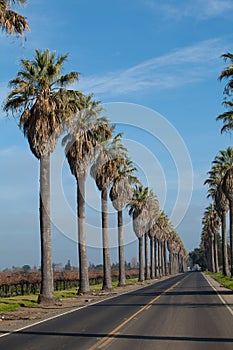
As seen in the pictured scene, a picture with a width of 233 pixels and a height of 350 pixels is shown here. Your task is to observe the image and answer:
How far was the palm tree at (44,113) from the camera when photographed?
31141 mm

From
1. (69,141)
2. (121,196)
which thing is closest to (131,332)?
(69,141)

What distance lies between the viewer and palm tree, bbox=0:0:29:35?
20206 millimetres

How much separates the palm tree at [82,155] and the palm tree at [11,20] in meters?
17.9

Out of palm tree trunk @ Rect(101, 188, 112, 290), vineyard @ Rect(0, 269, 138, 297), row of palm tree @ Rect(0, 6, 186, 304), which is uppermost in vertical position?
row of palm tree @ Rect(0, 6, 186, 304)

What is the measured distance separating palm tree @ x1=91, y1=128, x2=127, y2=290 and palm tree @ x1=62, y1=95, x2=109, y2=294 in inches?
237

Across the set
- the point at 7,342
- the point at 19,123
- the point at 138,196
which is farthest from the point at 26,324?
the point at 138,196

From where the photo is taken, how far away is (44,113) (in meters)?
31.3

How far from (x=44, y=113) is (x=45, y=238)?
7135 millimetres

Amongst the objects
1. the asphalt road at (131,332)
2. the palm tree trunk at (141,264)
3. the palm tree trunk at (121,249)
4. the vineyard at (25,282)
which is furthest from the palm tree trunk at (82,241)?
the palm tree trunk at (141,264)

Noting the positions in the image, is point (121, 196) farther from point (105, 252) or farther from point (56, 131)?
point (56, 131)

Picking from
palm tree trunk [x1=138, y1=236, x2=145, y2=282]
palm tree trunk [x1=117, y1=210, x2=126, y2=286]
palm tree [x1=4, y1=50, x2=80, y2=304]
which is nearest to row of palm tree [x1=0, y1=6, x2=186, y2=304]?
palm tree [x1=4, y1=50, x2=80, y2=304]

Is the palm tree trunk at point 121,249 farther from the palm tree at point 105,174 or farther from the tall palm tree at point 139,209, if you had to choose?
the tall palm tree at point 139,209

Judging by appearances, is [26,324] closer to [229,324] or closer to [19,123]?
[229,324]

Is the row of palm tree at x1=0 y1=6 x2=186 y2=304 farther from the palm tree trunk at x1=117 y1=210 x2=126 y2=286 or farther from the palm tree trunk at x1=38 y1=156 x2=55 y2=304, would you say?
the palm tree trunk at x1=117 y1=210 x2=126 y2=286
